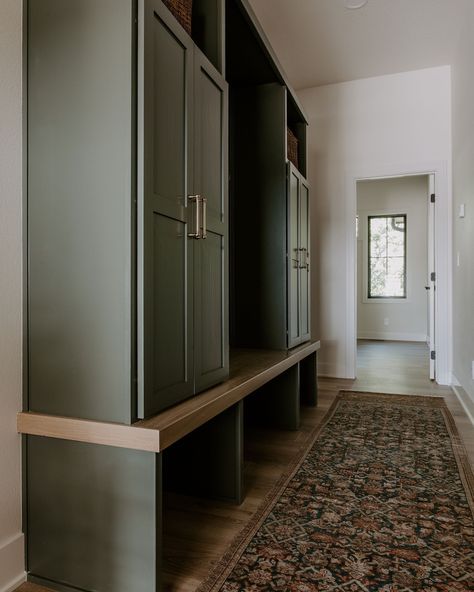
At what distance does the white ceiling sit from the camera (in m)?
3.33

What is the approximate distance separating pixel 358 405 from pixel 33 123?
2.95 meters

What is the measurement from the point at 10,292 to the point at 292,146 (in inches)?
99.3

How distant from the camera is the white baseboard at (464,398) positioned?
312cm

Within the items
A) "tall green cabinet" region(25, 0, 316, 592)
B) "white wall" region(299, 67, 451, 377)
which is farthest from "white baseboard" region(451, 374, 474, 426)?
"tall green cabinet" region(25, 0, 316, 592)

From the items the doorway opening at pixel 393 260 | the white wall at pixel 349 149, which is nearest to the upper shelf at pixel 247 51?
the white wall at pixel 349 149

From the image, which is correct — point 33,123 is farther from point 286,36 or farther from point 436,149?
point 436,149

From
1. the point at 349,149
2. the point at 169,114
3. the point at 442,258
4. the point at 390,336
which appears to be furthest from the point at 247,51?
the point at 390,336

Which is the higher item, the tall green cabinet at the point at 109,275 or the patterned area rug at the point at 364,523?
the tall green cabinet at the point at 109,275

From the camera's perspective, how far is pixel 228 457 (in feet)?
6.13

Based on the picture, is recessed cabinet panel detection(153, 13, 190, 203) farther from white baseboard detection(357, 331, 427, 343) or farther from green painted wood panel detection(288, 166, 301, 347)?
white baseboard detection(357, 331, 427, 343)

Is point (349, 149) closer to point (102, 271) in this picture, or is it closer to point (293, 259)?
point (293, 259)

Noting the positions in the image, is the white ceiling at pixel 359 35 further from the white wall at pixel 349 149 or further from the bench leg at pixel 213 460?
the bench leg at pixel 213 460

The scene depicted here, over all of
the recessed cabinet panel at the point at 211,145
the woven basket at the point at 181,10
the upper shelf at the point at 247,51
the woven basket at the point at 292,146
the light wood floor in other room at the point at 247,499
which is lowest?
the light wood floor in other room at the point at 247,499

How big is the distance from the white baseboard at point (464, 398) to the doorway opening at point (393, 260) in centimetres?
391
